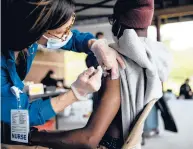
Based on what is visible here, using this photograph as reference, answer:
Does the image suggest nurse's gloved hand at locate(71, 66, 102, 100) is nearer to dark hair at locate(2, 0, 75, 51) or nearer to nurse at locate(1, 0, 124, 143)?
nurse at locate(1, 0, 124, 143)

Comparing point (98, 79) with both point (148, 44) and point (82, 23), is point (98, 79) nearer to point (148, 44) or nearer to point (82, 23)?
point (148, 44)

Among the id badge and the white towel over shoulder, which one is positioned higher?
the white towel over shoulder

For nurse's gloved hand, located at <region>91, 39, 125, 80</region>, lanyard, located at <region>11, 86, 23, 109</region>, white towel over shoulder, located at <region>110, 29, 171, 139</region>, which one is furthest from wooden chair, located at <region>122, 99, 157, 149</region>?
lanyard, located at <region>11, 86, 23, 109</region>

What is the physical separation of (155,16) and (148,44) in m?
0.18

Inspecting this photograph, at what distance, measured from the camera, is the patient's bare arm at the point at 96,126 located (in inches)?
35.2

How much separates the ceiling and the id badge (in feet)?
1.68

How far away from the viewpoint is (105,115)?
90cm

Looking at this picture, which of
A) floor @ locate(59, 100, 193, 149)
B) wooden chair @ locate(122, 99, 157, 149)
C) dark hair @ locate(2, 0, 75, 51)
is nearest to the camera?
dark hair @ locate(2, 0, 75, 51)

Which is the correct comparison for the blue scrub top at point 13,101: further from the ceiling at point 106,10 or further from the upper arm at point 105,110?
the ceiling at point 106,10

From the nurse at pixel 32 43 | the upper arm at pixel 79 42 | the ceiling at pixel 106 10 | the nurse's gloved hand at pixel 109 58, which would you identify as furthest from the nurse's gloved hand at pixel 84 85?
the ceiling at pixel 106 10

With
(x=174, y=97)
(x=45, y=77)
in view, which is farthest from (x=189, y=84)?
(x=45, y=77)

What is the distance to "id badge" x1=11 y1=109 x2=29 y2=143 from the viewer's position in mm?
864

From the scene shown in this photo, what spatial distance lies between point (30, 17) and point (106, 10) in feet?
1.48

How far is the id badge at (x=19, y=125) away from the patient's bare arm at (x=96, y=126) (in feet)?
0.16
